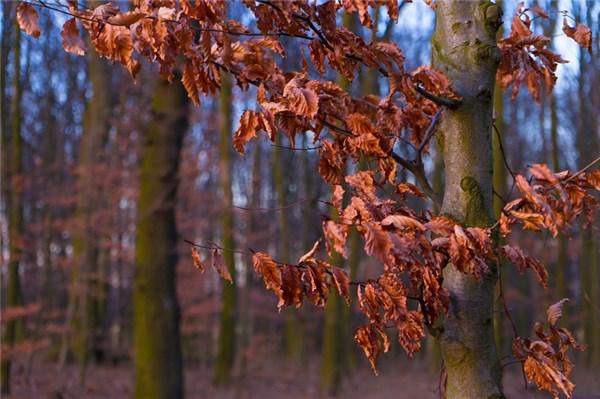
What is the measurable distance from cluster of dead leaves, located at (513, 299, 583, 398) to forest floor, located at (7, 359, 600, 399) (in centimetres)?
1026

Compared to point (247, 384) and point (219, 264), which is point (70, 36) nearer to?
point (219, 264)

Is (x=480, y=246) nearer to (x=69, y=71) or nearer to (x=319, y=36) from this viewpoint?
(x=319, y=36)

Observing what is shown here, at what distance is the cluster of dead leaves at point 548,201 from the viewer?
8.14 ft

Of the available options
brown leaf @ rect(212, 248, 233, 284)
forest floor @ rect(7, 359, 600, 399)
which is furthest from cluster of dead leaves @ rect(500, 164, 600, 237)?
forest floor @ rect(7, 359, 600, 399)

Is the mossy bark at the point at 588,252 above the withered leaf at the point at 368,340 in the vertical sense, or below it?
above

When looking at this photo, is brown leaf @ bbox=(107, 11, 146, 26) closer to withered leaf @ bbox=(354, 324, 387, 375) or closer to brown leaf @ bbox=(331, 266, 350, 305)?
brown leaf @ bbox=(331, 266, 350, 305)

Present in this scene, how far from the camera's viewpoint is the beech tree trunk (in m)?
2.82

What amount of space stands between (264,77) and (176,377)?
791 centimetres

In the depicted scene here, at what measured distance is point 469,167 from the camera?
2.97 metres

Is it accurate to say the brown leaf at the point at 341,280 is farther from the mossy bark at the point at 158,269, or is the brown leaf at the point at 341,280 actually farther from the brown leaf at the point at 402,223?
the mossy bark at the point at 158,269

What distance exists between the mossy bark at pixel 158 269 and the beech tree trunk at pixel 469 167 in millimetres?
7529

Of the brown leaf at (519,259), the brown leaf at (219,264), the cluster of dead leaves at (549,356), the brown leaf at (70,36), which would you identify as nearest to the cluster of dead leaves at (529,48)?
the brown leaf at (519,259)

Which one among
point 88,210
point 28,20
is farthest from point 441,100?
point 88,210

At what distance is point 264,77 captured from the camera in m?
3.03
